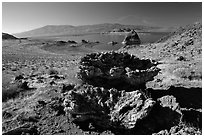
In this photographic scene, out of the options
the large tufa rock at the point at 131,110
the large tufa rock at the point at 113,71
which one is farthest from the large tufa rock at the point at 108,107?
the large tufa rock at the point at 113,71

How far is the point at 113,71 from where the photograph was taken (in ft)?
31.1

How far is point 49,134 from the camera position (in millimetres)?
7320

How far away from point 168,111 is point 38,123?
461 cm

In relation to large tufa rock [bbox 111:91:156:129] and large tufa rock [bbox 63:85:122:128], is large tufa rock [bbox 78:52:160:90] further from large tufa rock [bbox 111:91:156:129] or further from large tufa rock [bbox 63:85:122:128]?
large tufa rock [bbox 111:91:156:129]

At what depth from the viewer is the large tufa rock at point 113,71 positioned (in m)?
9.45

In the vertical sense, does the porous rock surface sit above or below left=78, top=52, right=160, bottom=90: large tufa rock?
below

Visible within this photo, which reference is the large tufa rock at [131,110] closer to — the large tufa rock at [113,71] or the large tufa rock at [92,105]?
the large tufa rock at [92,105]

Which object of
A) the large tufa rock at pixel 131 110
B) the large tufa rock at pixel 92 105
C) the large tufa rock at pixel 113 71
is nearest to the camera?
the large tufa rock at pixel 131 110

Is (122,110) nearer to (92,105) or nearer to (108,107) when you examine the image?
(108,107)

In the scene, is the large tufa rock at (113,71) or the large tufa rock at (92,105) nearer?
the large tufa rock at (92,105)

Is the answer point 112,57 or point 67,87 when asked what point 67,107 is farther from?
point 112,57

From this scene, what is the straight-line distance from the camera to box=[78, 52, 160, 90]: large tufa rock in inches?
372

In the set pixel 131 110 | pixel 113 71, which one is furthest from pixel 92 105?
pixel 113 71

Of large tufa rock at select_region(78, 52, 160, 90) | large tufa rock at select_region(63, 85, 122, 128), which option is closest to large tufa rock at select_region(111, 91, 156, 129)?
large tufa rock at select_region(63, 85, 122, 128)
